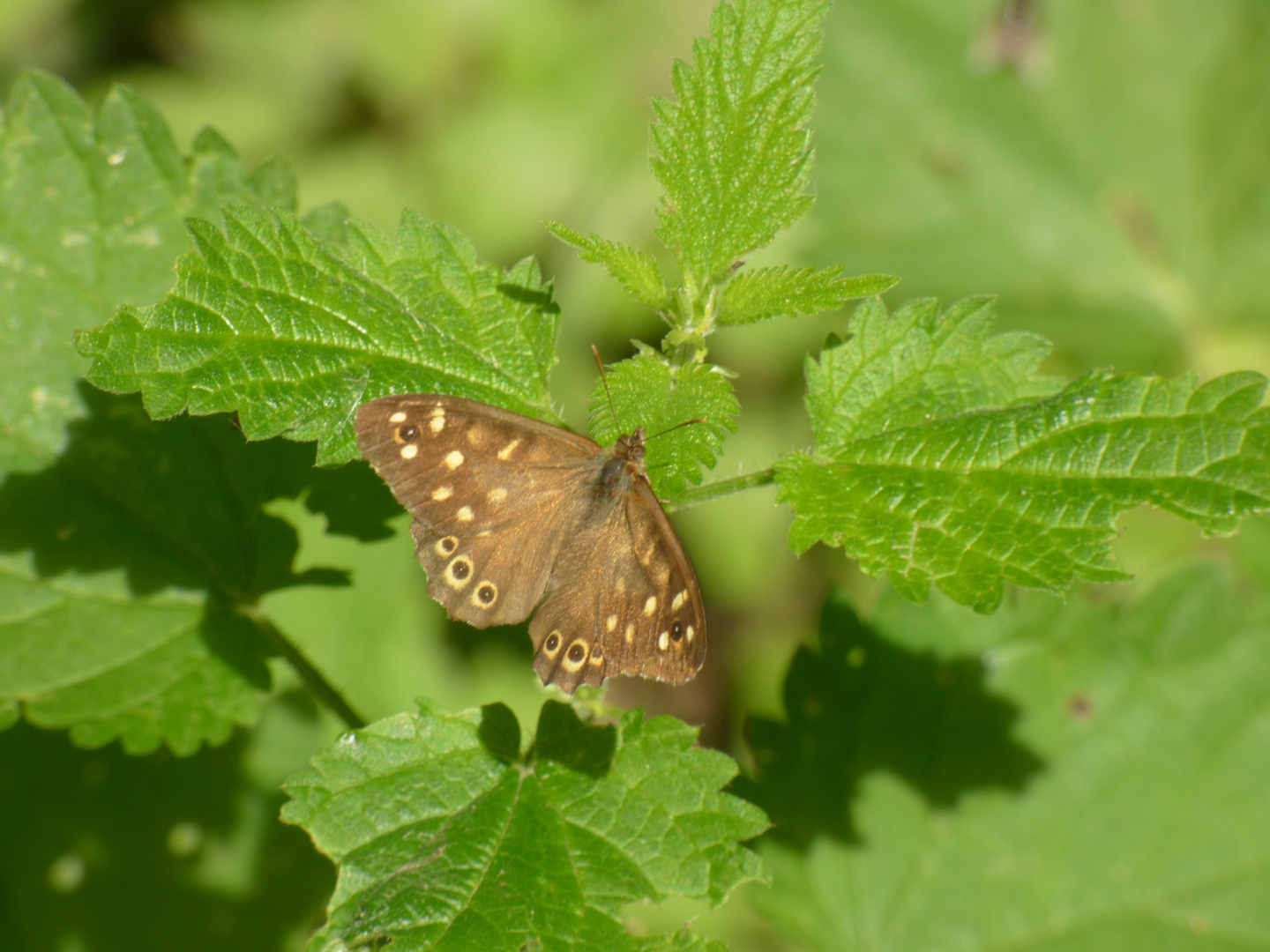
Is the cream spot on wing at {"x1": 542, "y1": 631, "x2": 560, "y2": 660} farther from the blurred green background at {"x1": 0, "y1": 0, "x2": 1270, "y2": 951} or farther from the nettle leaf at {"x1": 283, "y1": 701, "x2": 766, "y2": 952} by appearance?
the blurred green background at {"x1": 0, "y1": 0, "x2": 1270, "y2": 951}

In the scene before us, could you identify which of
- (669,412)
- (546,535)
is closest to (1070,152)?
(669,412)

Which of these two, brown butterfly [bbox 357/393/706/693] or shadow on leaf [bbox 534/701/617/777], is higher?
brown butterfly [bbox 357/393/706/693]

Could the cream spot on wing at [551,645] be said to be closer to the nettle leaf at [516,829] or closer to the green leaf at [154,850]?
the nettle leaf at [516,829]

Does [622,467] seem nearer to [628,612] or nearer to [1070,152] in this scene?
[628,612]

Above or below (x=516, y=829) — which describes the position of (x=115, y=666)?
below

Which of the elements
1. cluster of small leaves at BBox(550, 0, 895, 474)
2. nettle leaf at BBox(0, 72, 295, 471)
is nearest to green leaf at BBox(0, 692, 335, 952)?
nettle leaf at BBox(0, 72, 295, 471)

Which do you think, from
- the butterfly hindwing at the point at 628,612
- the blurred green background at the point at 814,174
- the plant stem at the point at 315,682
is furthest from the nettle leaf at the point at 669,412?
the blurred green background at the point at 814,174
